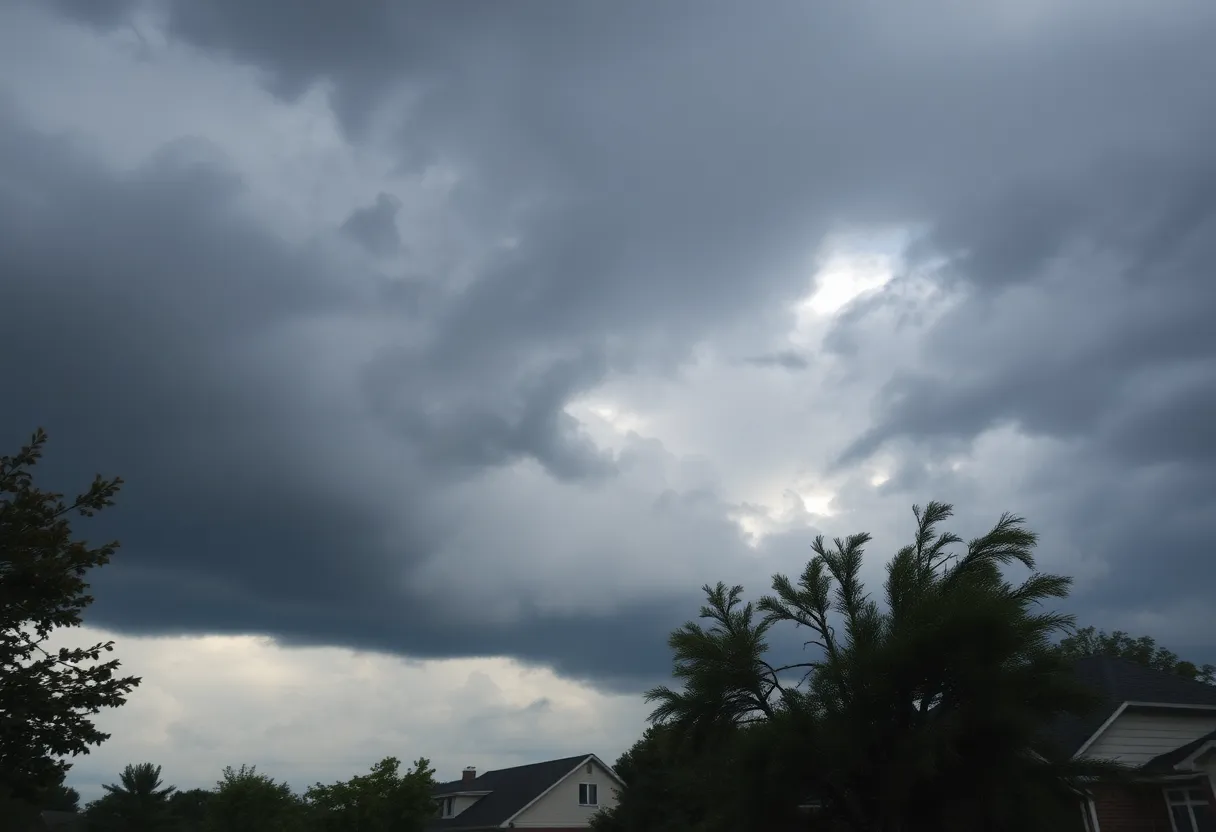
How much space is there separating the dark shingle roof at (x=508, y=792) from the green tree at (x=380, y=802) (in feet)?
41.2

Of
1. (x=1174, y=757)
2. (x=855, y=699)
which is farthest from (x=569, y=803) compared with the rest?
(x=855, y=699)

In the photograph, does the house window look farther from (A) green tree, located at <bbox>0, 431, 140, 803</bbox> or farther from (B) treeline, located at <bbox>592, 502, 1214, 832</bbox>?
(A) green tree, located at <bbox>0, 431, 140, 803</bbox>

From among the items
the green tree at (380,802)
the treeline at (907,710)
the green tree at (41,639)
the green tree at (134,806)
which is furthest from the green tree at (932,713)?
the green tree at (134,806)

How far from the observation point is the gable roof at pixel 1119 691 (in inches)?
1023

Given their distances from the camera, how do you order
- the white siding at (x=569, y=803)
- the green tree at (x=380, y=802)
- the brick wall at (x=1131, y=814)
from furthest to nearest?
the white siding at (x=569, y=803), the green tree at (x=380, y=802), the brick wall at (x=1131, y=814)

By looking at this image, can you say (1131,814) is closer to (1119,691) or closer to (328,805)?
(1119,691)

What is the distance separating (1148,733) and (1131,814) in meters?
2.36

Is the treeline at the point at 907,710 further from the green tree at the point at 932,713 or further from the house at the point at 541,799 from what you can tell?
the house at the point at 541,799

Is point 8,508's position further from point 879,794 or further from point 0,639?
point 879,794

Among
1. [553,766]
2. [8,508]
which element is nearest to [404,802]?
[553,766]

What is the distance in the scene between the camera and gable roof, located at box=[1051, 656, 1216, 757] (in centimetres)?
2598

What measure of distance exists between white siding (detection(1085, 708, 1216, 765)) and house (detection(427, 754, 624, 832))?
32959 mm

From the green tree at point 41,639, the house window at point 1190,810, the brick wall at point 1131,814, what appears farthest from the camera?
the brick wall at point 1131,814

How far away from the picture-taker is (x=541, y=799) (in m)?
52.8
